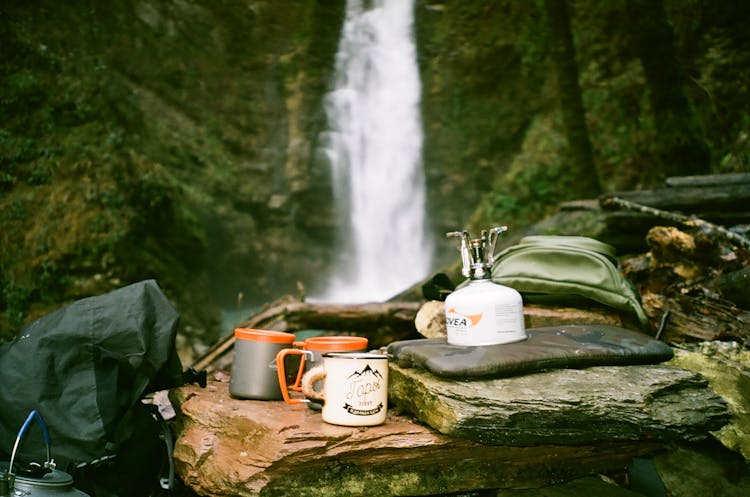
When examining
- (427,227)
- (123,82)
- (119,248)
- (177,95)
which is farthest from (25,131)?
(427,227)

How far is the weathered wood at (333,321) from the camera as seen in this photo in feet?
11.3

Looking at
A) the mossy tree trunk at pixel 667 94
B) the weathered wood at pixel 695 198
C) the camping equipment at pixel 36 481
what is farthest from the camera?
the mossy tree trunk at pixel 667 94

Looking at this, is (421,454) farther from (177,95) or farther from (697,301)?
(177,95)

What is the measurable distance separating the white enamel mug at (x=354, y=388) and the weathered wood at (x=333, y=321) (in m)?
1.81

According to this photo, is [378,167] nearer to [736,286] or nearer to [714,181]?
[714,181]

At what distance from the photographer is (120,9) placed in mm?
11484

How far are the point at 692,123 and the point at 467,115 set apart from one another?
6.42m

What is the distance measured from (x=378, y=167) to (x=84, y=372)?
11.6m

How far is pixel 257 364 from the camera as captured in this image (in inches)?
73.8

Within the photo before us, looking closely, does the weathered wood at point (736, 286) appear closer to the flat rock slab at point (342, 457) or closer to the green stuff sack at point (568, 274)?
the green stuff sack at point (568, 274)

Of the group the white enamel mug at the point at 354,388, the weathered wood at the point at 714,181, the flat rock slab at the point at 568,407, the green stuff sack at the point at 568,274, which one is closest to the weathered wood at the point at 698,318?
the green stuff sack at the point at 568,274

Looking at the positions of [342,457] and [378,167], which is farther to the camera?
[378,167]

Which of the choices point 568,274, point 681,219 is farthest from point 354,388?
point 681,219

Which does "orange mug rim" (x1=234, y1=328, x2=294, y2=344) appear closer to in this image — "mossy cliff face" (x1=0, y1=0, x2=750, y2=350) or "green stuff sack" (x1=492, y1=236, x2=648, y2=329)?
"green stuff sack" (x1=492, y1=236, x2=648, y2=329)
